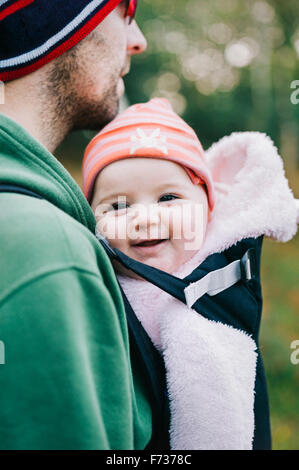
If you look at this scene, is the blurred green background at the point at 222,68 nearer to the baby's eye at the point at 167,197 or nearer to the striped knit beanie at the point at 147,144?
the striped knit beanie at the point at 147,144

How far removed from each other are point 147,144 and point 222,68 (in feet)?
65.6

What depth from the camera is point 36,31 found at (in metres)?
1.57

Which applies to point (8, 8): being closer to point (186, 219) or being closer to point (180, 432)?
point (186, 219)

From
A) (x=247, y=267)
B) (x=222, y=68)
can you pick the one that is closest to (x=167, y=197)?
(x=247, y=267)

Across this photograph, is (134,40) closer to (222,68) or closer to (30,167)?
(30,167)

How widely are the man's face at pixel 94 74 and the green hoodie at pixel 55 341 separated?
2.37ft

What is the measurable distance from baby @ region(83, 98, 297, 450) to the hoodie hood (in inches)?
14.2

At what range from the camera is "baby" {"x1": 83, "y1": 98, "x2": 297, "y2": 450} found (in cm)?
132

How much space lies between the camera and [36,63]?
5.17 feet

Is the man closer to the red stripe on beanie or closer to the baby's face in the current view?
the baby's face

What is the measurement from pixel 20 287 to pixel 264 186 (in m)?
1.16

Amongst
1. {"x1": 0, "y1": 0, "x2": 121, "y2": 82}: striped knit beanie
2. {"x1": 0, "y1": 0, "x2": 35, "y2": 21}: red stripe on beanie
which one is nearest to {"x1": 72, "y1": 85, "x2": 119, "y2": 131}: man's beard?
{"x1": 0, "y1": 0, "x2": 121, "y2": 82}: striped knit beanie

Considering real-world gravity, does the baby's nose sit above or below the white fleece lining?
above
